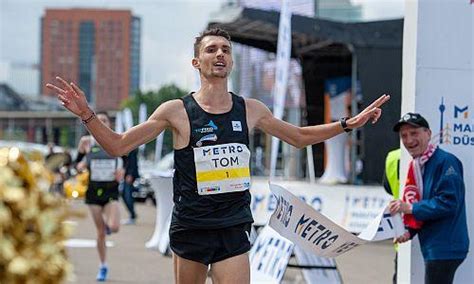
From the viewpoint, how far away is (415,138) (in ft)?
17.9

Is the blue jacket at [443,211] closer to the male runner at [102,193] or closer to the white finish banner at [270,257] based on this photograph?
the white finish banner at [270,257]

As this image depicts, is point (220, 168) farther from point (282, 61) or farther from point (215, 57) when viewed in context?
point (282, 61)

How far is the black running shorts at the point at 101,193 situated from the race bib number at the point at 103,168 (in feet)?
0.43

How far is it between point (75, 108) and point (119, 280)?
5948 millimetres

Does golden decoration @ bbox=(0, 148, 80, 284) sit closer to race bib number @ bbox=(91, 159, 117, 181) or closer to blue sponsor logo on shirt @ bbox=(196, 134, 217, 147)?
blue sponsor logo on shirt @ bbox=(196, 134, 217, 147)

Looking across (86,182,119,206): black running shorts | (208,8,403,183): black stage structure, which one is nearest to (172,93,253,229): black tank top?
(86,182,119,206): black running shorts

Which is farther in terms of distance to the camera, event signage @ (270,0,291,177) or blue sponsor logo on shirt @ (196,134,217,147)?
event signage @ (270,0,291,177)

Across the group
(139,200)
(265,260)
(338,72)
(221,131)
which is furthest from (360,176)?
(221,131)

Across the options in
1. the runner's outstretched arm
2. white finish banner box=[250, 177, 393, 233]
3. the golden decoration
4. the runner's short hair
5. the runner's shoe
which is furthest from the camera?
white finish banner box=[250, 177, 393, 233]

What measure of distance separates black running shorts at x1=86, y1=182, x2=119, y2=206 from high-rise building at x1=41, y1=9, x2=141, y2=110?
150 metres

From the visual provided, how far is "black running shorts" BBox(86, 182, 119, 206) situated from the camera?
9.93m

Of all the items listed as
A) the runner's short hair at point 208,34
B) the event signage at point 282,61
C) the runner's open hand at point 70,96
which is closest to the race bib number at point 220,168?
the runner's short hair at point 208,34

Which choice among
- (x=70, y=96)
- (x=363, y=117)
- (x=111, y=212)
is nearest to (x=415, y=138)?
(x=363, y=117)

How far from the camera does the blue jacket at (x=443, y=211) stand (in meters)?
5.32
